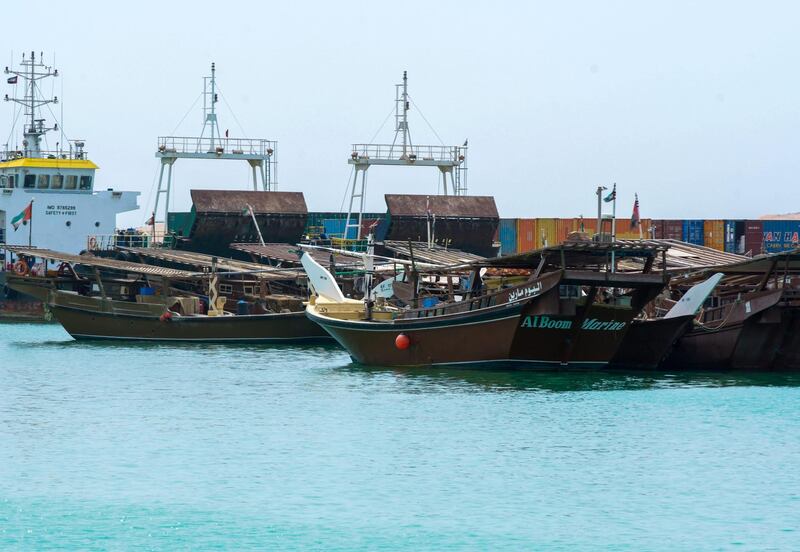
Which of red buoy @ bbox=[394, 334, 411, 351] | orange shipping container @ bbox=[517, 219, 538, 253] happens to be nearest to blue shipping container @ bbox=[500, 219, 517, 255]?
orange shipping container @ bbox=[517, 219, 538, 253]

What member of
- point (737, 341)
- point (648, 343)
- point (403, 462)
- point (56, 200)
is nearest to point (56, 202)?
point (56, 200)

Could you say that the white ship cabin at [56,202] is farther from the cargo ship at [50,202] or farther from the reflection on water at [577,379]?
the reflection on water at [577,379]

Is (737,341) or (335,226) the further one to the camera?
(335,226)

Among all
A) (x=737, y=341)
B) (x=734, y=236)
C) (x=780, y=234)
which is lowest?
(x=737, y=341)

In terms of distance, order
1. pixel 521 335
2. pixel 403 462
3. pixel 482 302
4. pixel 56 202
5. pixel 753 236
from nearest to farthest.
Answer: pixel 403 462, pixel 521 335, pixel 482 302, pixel 56 202, pixel 753 236

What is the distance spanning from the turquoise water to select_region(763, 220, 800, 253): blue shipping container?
1429 inches

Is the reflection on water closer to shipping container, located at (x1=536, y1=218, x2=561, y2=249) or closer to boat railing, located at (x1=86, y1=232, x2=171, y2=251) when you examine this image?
boat railing, located at (x1=86, y1=232, x2=171, y2=251)

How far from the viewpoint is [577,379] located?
125 feet

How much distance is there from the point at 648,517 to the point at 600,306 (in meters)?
15.2

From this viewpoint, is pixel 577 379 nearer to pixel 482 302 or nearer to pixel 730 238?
pixel 482 302

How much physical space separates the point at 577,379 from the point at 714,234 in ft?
127

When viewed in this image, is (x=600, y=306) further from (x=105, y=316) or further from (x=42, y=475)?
(x=105, y=316)

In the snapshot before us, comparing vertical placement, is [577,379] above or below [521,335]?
below

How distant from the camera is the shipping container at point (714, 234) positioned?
2918 inches
